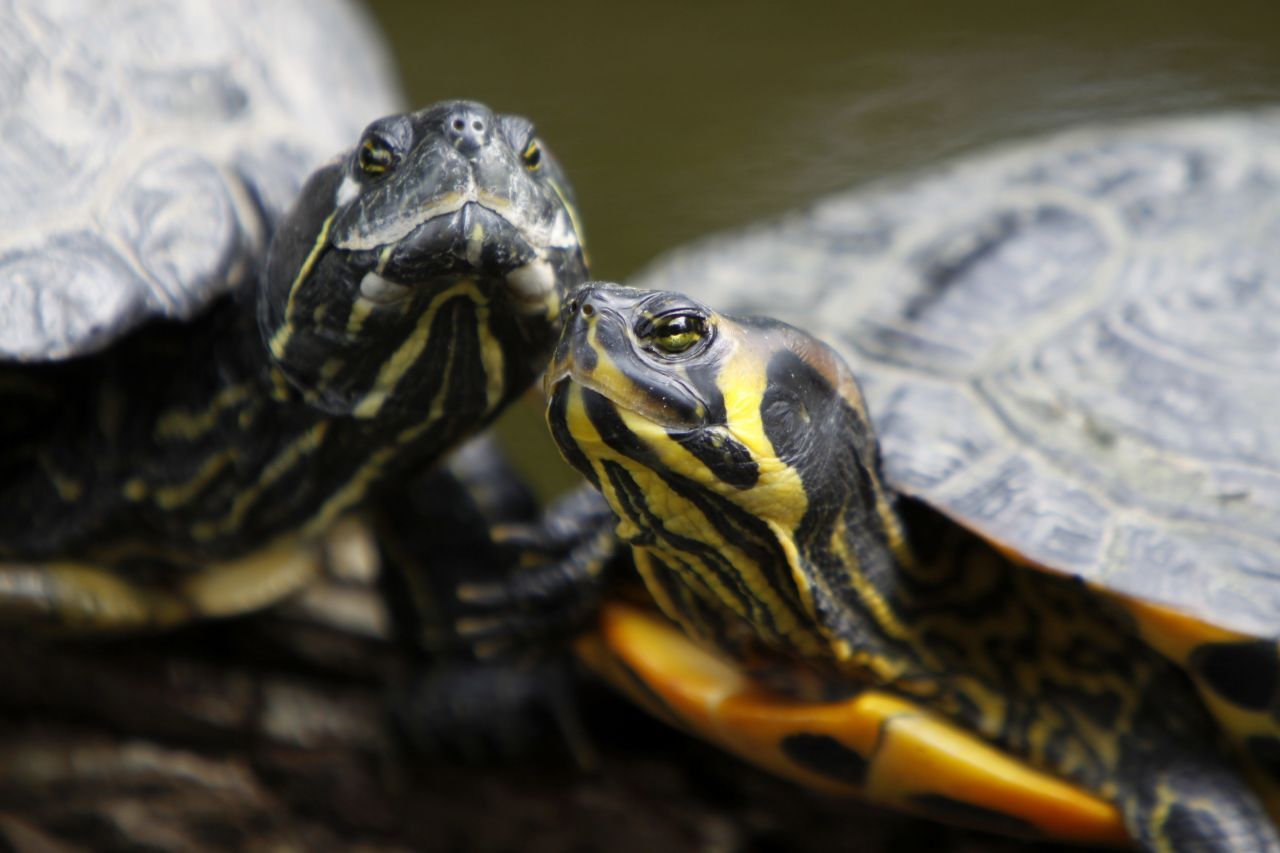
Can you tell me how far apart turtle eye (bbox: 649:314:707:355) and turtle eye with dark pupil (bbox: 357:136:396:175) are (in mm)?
315

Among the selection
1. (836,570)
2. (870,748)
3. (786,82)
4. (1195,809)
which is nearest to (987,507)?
(836,570)

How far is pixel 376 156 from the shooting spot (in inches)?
47.2

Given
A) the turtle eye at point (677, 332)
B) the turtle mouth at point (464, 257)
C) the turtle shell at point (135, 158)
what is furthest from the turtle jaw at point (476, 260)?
the turtle shell at point (135, 158)

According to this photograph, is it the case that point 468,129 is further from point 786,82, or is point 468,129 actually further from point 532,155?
point 786,82

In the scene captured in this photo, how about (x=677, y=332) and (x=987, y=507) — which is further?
(x=987, y=507)

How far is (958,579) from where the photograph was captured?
4.60ft

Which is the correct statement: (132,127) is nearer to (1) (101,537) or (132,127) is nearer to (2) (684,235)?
(1) (101,537)

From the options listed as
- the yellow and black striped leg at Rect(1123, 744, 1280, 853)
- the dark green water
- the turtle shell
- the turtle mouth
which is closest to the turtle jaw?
the turtle mouth

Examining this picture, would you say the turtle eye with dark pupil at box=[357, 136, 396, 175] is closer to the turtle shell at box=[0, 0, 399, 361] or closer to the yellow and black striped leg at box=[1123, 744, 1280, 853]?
the turtle shell at box=[0, 0, 399, 361]

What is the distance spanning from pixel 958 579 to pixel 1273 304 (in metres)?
0.55

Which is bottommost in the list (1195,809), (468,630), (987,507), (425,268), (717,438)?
(1195,809)

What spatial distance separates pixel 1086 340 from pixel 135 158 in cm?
120

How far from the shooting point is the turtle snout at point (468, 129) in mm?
1143

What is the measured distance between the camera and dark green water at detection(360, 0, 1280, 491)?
10.5 feet
